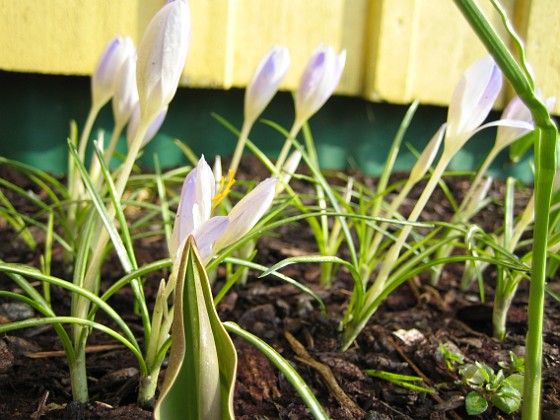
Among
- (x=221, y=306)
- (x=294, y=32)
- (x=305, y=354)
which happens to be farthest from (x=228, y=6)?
(x=305, y=354)

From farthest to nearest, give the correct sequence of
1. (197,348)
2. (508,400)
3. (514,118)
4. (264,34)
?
(264,34) → (514,118) → (508,400) → (197,348)

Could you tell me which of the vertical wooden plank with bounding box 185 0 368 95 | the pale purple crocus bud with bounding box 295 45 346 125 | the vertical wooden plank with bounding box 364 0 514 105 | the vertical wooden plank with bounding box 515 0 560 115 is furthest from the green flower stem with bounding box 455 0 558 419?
the vertical wooden plank with bounding box 515 0 560 115

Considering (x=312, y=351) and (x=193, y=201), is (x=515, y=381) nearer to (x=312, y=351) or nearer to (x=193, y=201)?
(x=312, y=351)

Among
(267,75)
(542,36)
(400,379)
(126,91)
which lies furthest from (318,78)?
(542,36)

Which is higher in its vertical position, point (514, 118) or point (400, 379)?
point (514, 118)

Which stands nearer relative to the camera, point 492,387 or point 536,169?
point 536,169
